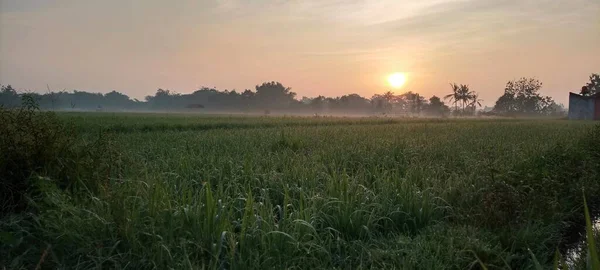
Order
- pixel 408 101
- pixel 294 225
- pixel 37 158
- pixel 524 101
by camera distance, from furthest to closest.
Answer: pixel 408 101
pixel 524 101
pixel 37 158
pixel 294 225

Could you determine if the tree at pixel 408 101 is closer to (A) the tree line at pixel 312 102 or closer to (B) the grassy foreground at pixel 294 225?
(A) the tree line at pixel 312 102

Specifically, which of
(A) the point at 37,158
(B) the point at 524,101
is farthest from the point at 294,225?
(B) the point at 524,101

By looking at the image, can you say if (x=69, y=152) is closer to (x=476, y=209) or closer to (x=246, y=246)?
(x=246, y=246)

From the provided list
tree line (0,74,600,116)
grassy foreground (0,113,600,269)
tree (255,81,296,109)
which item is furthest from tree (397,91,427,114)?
grassy foreground (0,113,600,269)

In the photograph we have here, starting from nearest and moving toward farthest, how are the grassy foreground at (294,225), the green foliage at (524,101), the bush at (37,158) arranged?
the grassy foreground at (294,225)
the bush at (37,158)
the green foliage at (524,101)

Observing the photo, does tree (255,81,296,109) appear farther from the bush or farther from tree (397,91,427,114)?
the bush

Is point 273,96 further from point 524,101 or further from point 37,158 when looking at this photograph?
point 37,158

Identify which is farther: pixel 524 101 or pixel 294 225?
pixel 524 101

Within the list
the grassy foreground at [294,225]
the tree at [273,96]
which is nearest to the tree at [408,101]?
the tree at [273,96]

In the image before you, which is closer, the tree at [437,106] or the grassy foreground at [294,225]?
the grassy foreground at [294,225]

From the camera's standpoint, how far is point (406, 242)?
337cm

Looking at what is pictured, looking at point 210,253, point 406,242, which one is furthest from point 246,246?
point 406,242

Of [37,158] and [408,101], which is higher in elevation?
[408,101]

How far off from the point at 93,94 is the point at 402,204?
13728 cm
